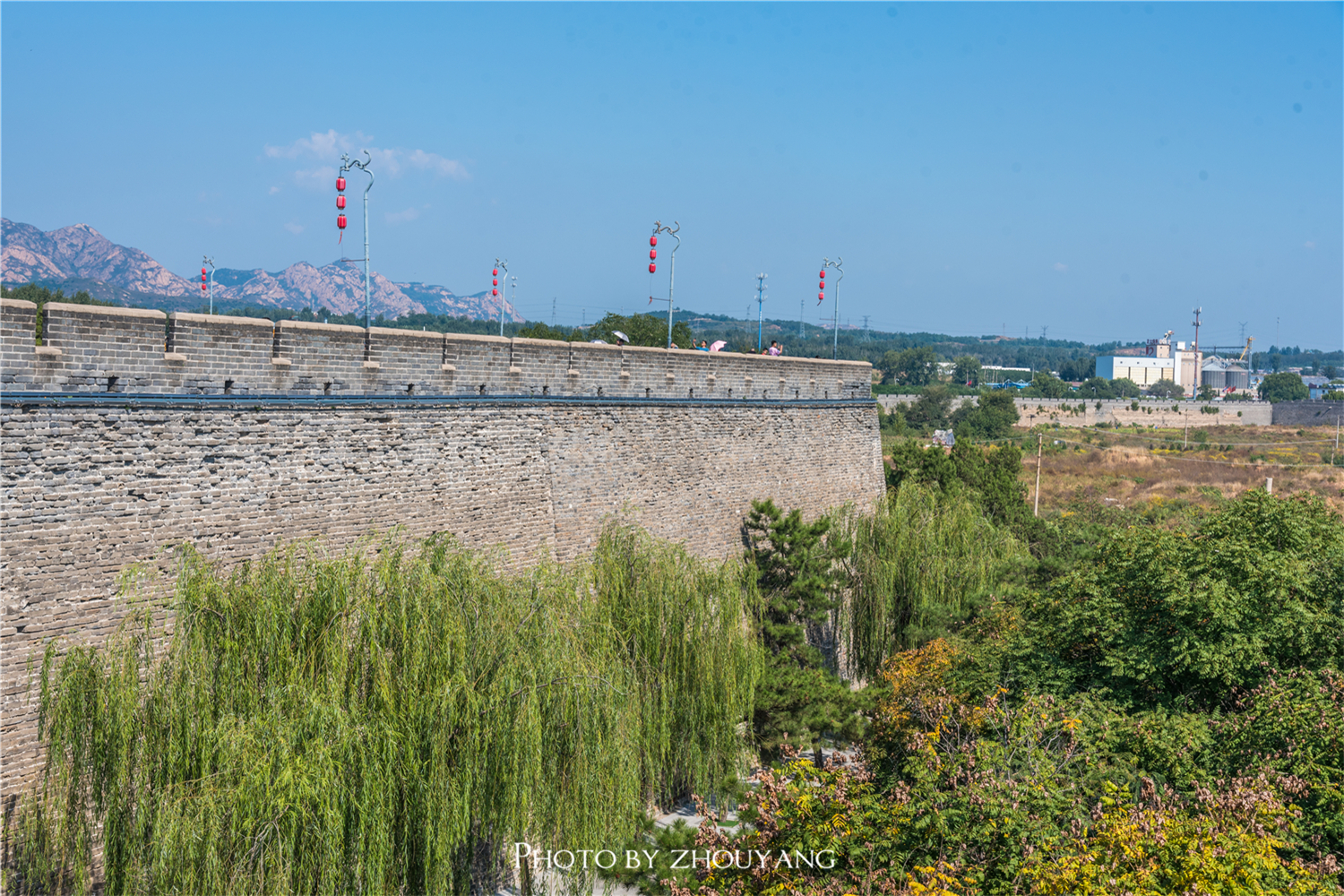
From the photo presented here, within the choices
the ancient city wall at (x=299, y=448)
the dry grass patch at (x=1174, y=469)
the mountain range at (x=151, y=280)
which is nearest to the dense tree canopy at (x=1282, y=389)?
the dry grass patch at (x=1174, y=469)

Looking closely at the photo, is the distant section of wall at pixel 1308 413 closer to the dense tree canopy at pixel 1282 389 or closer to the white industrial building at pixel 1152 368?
the dense tree canopy at pixel 1282 389

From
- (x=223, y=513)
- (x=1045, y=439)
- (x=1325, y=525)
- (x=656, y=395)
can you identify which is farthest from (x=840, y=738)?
(x=1045, y=439)

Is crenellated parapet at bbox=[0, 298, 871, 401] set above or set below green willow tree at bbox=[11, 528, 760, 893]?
above

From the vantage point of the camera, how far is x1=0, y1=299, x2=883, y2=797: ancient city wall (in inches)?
288

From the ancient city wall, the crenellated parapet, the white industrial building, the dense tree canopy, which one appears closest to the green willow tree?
the ancient city wall

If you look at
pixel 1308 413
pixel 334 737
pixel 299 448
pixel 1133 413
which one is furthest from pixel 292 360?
pixel 1308 413

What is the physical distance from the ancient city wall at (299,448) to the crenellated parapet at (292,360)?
0.06 feet

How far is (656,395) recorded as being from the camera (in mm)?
14203

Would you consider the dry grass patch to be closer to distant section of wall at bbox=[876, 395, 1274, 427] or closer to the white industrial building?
distant section of wall at bbox=[876, 395, 1274, 427]

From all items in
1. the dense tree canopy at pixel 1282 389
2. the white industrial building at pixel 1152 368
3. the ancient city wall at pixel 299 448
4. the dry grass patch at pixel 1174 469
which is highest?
the white industrial building at pixel 1152 368

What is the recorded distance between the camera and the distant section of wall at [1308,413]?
78562 millimetres

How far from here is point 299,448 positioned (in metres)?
9.17

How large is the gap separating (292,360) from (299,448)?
32.2 inches

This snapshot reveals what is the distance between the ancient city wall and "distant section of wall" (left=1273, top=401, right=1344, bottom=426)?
267 ft
